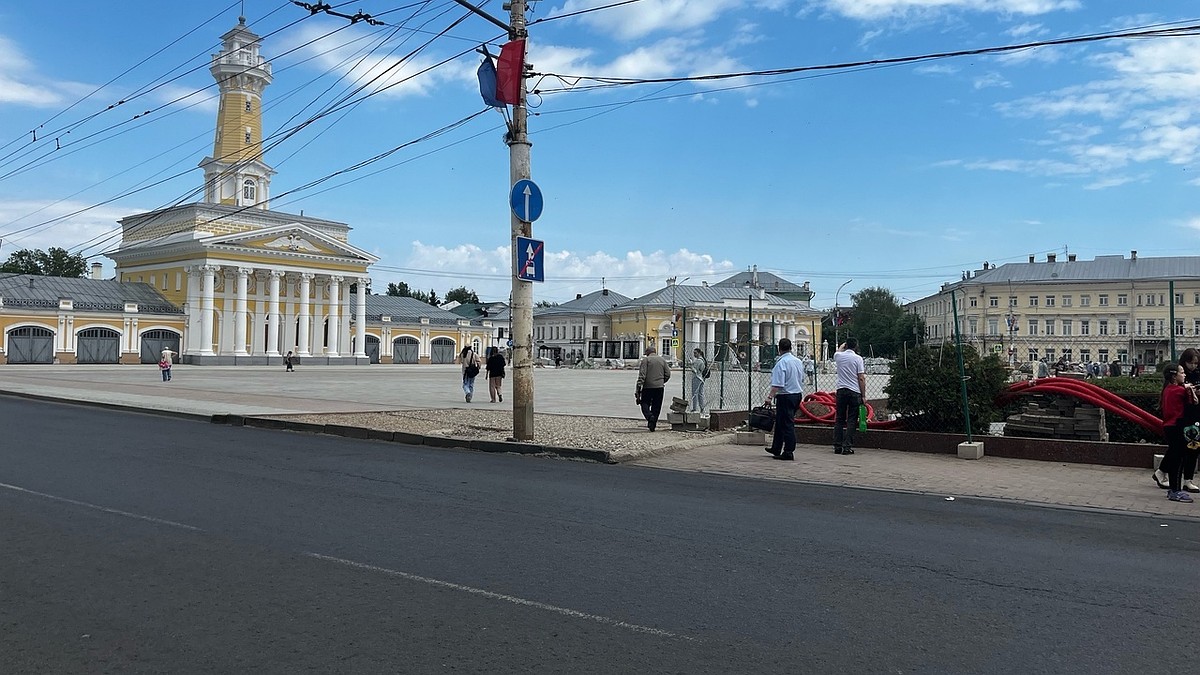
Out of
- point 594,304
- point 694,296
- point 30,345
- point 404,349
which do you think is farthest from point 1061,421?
point 594,304

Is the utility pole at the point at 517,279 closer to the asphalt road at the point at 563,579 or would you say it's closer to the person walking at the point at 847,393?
the asphalt road at the point at 563,579

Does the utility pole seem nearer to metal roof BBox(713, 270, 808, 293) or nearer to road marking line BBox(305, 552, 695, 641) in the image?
road marking line BBox(305, 552, 695, 641)

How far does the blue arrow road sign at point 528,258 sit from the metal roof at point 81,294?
61.1 meters

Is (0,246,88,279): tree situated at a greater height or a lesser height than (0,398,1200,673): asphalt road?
greater

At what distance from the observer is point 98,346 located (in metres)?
66.0

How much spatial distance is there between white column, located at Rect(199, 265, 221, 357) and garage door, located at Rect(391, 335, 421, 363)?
2135 centimetres

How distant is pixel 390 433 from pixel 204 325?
62274 mm

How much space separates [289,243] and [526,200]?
68.2m

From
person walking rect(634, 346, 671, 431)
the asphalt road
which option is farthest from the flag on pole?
the asphalt road

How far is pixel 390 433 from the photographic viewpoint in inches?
617

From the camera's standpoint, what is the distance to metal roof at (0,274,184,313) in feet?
209

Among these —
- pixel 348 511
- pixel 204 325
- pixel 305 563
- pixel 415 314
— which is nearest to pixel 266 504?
pixel 348 511

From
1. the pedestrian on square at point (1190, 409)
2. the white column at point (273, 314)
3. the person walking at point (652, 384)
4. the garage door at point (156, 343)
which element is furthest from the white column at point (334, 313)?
the pedestrian on square at point (1190, 409)

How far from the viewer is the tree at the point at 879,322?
4210 inches
